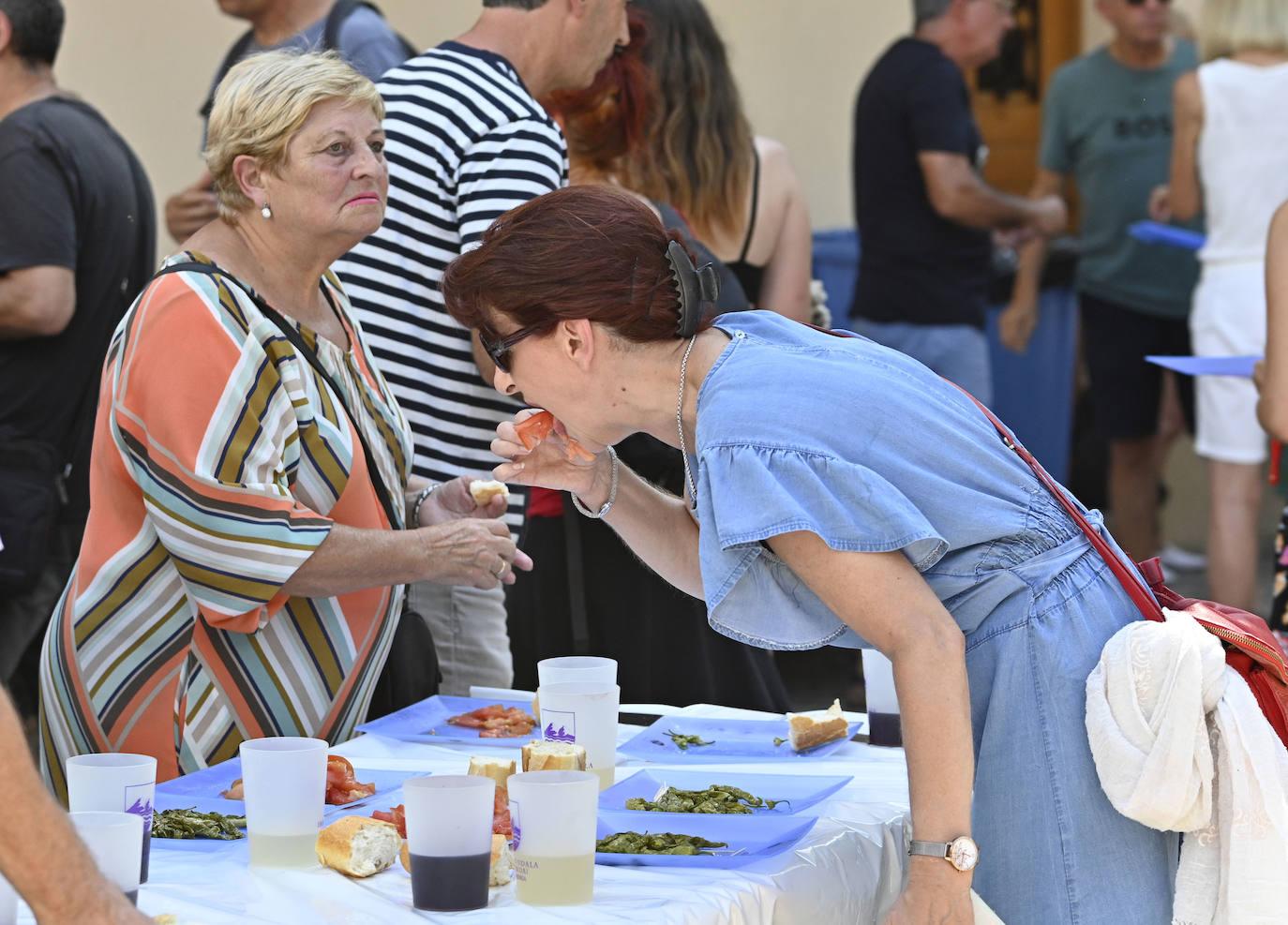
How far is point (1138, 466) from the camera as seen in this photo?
621 cm

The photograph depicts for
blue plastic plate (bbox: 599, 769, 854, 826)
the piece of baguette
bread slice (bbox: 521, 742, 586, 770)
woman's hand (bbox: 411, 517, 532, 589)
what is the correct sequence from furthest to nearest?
1. the piece of baguette
2. woman's hand (bbox: 411, 517, 532, 589)
3. blue plastic plate (bbox: 599, 769, 854, 826)
4. bread slice (bbox: 521, 742, 586, 770)

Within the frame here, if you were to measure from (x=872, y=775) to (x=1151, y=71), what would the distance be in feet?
14.7

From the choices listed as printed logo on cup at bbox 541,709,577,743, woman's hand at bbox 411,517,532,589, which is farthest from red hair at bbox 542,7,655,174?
printed logo on cup at bbox 541,709,577,743

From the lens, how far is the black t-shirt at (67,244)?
347 cm

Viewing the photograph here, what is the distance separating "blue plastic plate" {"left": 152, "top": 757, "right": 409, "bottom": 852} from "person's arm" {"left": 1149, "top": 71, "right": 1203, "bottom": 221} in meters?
3.77

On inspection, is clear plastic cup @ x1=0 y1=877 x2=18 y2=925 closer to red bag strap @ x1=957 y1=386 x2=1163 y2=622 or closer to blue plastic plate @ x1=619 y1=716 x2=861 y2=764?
blue plastic plate @ x1=619 y1=716 x2=861 y2=764

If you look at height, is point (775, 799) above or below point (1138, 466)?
above

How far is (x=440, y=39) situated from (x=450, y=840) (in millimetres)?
4556

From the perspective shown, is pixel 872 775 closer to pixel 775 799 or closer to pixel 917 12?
pixel 775 799

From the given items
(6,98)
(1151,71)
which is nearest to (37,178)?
(6,98)

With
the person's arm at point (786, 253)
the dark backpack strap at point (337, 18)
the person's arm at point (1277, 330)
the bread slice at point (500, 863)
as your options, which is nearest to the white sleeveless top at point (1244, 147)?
the person's arm at point (786, 253)

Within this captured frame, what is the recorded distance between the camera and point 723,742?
2350 mm

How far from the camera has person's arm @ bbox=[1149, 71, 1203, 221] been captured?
16.6 ft

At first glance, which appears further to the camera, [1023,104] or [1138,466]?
[1023,104]
